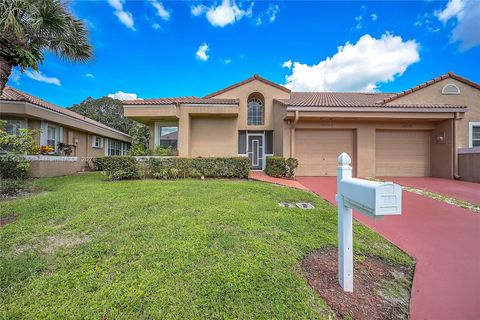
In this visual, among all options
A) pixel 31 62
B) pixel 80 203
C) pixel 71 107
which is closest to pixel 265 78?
pixel 31 62

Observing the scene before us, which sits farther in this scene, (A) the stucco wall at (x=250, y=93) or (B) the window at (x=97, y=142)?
(B) the window at (x=97, y=142)

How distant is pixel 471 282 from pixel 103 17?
14.4m

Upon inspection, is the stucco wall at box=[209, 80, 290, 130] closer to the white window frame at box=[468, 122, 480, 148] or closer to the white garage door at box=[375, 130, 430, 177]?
the white garage door at box=[375, 130, 430, 177]

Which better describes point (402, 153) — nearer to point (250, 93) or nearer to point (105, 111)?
point (250, 93)

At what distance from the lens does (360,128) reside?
12.5 metres

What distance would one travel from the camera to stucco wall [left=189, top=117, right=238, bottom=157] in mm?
13680

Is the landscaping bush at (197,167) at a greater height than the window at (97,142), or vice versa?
the window at (97,142)

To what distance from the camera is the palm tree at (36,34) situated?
229 inches

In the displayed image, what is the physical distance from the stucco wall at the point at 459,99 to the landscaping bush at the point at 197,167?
36.4 ft

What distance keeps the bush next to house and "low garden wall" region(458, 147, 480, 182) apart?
922cm

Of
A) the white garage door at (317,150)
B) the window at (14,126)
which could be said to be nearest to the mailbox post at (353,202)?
the white garage door at (317,150)

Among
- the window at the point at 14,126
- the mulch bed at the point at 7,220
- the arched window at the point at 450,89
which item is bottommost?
the mulch bed at the point at 7,220

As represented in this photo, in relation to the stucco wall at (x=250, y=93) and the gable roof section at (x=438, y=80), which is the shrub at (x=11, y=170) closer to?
the stucco wall at (x=250, y=93)

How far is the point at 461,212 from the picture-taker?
5.89m
